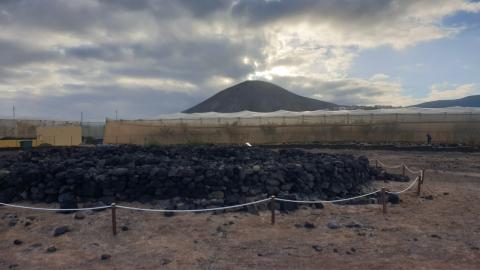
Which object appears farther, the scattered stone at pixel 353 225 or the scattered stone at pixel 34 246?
the scattered stone at pixel 353 225

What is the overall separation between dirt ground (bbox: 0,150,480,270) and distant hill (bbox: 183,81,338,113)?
9426cm

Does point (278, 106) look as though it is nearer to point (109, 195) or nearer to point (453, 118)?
point (453, 118)

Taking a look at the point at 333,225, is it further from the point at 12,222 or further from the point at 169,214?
the point at 12,222

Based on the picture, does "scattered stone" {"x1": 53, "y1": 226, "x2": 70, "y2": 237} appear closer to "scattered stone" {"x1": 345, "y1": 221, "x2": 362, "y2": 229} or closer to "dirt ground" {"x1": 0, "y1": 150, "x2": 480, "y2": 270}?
"dirt ground" {"x1": 0, "y1": 150, "x2": 480, "y2": 270}

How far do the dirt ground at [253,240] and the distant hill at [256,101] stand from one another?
9426 cm

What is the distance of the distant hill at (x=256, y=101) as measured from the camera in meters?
108

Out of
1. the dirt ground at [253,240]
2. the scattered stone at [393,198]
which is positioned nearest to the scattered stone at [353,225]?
the dirt ground at [253,240]

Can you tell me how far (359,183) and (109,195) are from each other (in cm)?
902

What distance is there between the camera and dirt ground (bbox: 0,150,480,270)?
26.9ft

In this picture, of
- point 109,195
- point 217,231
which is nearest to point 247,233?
point 217,231

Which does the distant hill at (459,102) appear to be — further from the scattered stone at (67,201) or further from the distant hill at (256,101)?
the scattered stone at (67,201)

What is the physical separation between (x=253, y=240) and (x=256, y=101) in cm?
10182

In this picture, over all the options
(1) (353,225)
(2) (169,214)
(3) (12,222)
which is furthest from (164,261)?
(3) (12,222)

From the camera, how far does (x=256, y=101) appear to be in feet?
363
